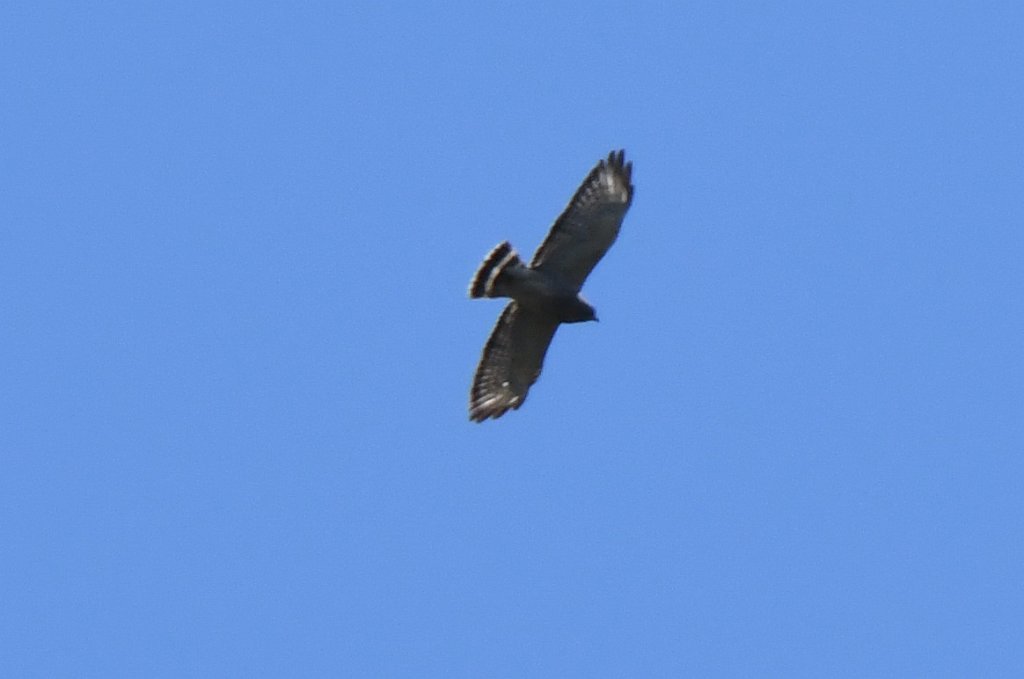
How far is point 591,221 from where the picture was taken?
33.8 meters

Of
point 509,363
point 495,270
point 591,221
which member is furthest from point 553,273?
point 509,363

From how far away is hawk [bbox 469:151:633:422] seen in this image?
33812 millimetres

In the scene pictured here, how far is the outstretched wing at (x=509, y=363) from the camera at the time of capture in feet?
114

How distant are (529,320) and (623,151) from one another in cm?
219

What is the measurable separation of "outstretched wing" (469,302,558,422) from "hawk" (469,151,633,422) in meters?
0.01

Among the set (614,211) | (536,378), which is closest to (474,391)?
(536,378)

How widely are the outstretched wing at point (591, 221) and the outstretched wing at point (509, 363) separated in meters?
0.93

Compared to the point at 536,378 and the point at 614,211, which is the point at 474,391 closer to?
the point at 536,378

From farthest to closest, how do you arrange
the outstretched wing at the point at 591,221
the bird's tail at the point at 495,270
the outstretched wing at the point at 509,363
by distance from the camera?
1. the outstretched wing at the point at 509,363
2. the bird's tail at the point at 495,270
3. the outstretched wing at the point at 591,221

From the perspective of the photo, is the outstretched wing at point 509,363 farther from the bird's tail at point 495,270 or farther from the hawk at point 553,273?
the bird's tail at point 495,270

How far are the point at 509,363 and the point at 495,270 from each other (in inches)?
58.2

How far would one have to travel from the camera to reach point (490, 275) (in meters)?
34.2

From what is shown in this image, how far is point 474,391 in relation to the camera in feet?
116

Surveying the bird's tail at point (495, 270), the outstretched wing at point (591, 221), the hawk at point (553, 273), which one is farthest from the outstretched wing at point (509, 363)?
the outstretched wing at point (591, 221)
